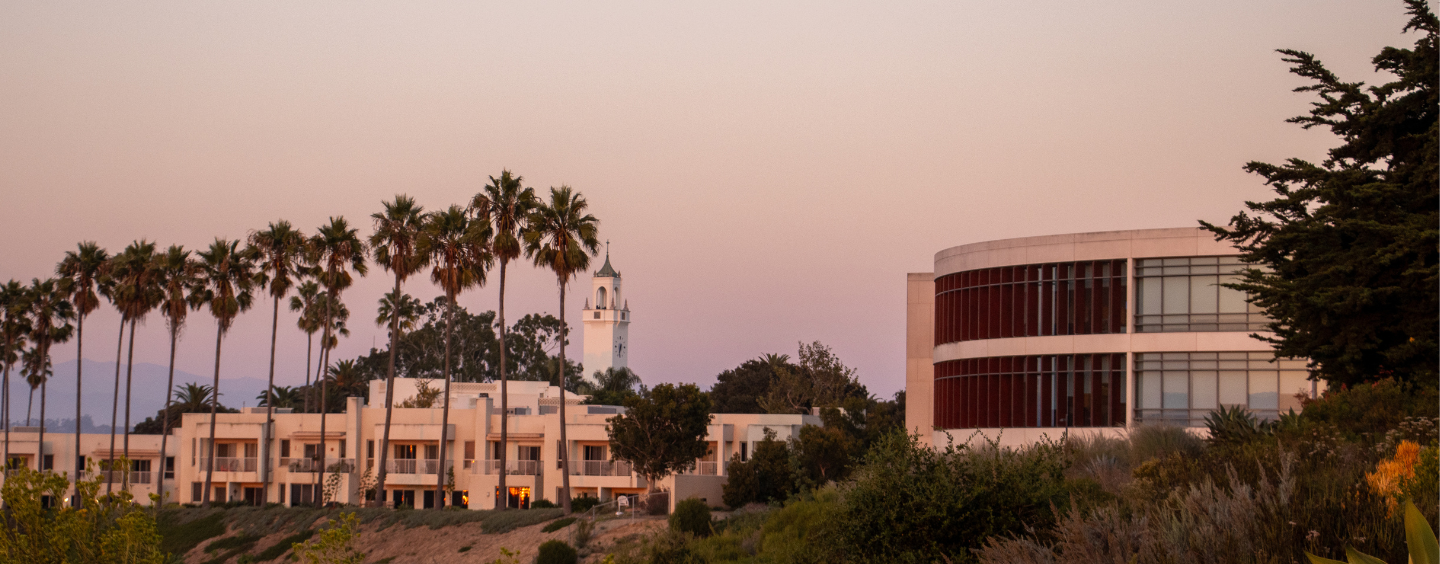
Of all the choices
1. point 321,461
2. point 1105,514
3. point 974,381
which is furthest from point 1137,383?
point 321,461

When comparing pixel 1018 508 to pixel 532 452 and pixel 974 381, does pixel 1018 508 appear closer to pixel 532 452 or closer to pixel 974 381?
pixel 974 381

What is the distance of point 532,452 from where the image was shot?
209 feet

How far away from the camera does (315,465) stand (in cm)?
6719

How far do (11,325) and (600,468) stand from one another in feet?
145

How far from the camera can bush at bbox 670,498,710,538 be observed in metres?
38.7

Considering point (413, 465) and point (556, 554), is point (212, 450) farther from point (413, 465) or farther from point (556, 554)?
point (556, 554)

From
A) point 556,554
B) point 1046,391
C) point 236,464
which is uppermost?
point 1046,391

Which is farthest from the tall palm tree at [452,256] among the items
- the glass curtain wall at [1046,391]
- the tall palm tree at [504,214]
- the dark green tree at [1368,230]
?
the dark green tree at [1368,230]

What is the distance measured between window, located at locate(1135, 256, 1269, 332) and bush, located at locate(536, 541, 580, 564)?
767 inches

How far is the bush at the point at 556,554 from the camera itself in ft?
132

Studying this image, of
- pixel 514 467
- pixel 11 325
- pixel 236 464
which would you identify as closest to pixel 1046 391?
pixel 514 467

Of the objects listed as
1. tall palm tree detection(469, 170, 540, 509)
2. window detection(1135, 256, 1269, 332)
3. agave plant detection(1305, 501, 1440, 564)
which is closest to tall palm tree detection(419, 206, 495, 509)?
tall palm tree detection(469, 170, 540, 509)

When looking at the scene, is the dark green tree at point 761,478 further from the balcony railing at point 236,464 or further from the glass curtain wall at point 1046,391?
the balcony railing at point 236,464

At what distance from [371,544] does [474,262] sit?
13736 millimetres
